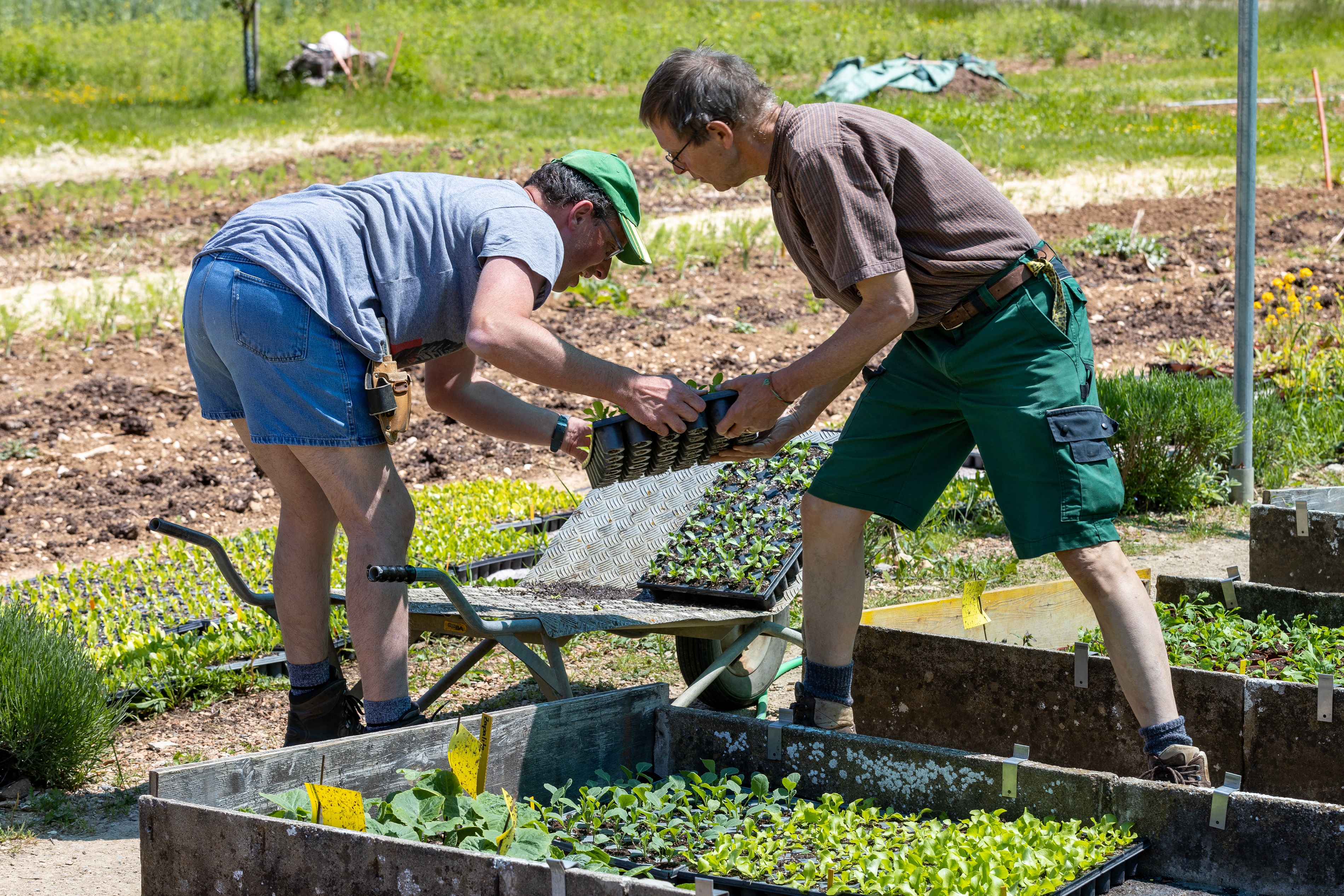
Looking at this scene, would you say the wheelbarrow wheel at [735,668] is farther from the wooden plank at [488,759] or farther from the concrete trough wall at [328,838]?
the concrete trough wall at [328,838]

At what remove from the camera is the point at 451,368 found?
3576 mm

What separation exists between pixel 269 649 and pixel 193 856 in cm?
210

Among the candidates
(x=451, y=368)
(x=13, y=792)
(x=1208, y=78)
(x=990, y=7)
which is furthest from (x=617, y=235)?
(x=990, y=7)

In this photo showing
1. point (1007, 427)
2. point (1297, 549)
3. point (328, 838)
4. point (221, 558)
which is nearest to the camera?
point (328, 838)

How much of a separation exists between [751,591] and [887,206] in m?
1.27

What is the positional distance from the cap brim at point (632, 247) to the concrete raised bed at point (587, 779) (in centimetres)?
110

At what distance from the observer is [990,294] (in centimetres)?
298

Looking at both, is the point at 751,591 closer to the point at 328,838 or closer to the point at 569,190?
the point at 569,190

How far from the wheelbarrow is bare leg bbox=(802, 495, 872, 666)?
10.1 inches

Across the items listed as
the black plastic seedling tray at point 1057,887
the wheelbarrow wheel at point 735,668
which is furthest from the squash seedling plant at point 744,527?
the black plastic seedling tray at point 1057,887

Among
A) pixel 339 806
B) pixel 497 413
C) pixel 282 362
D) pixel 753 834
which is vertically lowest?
pixel 753 834

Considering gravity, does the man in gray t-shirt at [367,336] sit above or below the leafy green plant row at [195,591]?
above

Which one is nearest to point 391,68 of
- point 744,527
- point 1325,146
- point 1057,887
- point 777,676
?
point 1325,146

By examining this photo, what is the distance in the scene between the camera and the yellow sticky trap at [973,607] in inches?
143
